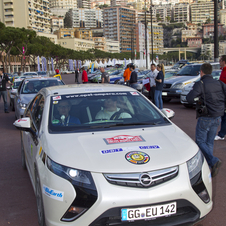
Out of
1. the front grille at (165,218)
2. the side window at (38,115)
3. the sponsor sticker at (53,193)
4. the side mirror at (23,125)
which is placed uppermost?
the side window at (38,115)

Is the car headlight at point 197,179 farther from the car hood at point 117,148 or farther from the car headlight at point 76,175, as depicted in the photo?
the car headlight at point 76,175

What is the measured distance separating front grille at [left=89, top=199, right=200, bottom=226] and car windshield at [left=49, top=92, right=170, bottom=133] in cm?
116

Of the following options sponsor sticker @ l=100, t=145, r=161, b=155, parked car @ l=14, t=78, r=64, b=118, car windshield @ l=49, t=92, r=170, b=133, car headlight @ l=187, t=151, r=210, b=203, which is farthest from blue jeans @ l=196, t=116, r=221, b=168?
parked car @ l=14, t=78, r=64, b=118

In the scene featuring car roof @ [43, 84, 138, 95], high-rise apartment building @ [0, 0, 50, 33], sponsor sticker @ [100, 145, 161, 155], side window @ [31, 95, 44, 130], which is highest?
high-rise apartment building @ [0, 0, 50, 33]

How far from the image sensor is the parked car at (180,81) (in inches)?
556

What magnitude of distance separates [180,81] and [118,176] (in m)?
12.2

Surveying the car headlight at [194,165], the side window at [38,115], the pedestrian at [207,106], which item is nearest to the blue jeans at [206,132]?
the pedestrian at [207,106]

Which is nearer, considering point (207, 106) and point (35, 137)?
point (35, 137)

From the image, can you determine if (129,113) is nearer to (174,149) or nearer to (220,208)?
(174,149)

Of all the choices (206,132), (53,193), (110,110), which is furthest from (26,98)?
(53,193)

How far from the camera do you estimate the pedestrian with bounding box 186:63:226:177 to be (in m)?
4.65

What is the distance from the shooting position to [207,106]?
4688 millimetres

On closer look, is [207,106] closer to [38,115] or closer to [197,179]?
[197,179]

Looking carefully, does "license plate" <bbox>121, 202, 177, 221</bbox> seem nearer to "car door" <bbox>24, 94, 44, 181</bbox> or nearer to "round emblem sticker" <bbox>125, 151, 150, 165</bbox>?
"round emblem sticker" <bbox>125, 151, 150, 165</bbox>
